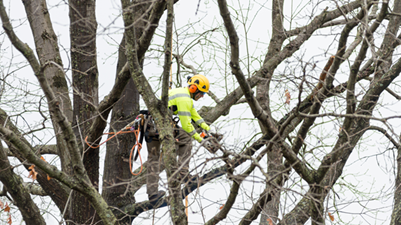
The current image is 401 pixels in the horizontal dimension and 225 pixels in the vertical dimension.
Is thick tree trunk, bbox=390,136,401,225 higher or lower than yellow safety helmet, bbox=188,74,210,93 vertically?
lower

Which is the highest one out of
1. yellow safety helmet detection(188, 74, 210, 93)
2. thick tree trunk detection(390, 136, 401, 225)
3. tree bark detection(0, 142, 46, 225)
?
yellow safety helmet detection(188, 74, 210, 93)

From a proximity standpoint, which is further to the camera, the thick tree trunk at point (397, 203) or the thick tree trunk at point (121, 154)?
the thick tree trunk at point (121, 154)

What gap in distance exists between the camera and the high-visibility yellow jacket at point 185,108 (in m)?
4.85

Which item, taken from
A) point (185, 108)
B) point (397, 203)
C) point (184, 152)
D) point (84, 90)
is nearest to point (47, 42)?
point (84, 90)

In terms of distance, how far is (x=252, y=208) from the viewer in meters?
4.10

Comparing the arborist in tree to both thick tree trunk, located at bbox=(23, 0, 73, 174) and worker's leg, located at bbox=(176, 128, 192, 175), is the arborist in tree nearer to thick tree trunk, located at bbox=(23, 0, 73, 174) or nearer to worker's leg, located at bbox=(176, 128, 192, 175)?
worker's leg, located at bbox=(176, 128, 192, 175)

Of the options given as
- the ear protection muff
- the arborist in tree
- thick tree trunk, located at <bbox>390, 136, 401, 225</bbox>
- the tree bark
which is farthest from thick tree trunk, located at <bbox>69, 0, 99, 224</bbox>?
thick tree trunk, located at <bbox>390, 136, 401, 225</bbox>

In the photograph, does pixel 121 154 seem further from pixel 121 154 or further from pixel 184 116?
pixel 184 116

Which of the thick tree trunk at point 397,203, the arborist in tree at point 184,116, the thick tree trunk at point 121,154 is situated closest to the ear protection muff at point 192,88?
the arborist in tree at point 184,116

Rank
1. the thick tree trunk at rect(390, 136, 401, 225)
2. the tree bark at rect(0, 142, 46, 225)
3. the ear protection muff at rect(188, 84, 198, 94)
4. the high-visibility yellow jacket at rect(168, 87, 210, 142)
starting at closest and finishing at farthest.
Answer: the tree bark at rect(0, 142, 46, 225) < the thick tree trunk at rect(390, 136, 401, 225) < the high-visibility yellow jacket at rect(168, 87, 210, 142) < the ear protection muff at rect(188, 84, 198, 94)

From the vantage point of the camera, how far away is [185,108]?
491cm

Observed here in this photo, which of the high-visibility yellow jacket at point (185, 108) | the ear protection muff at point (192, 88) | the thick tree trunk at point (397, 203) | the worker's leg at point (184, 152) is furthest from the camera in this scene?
the ear protection muff at point (192, 88)

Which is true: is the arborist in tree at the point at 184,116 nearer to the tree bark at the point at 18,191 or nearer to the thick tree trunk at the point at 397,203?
the tree bark at the point at 18,191

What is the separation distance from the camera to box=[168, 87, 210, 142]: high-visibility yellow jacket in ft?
15.9
